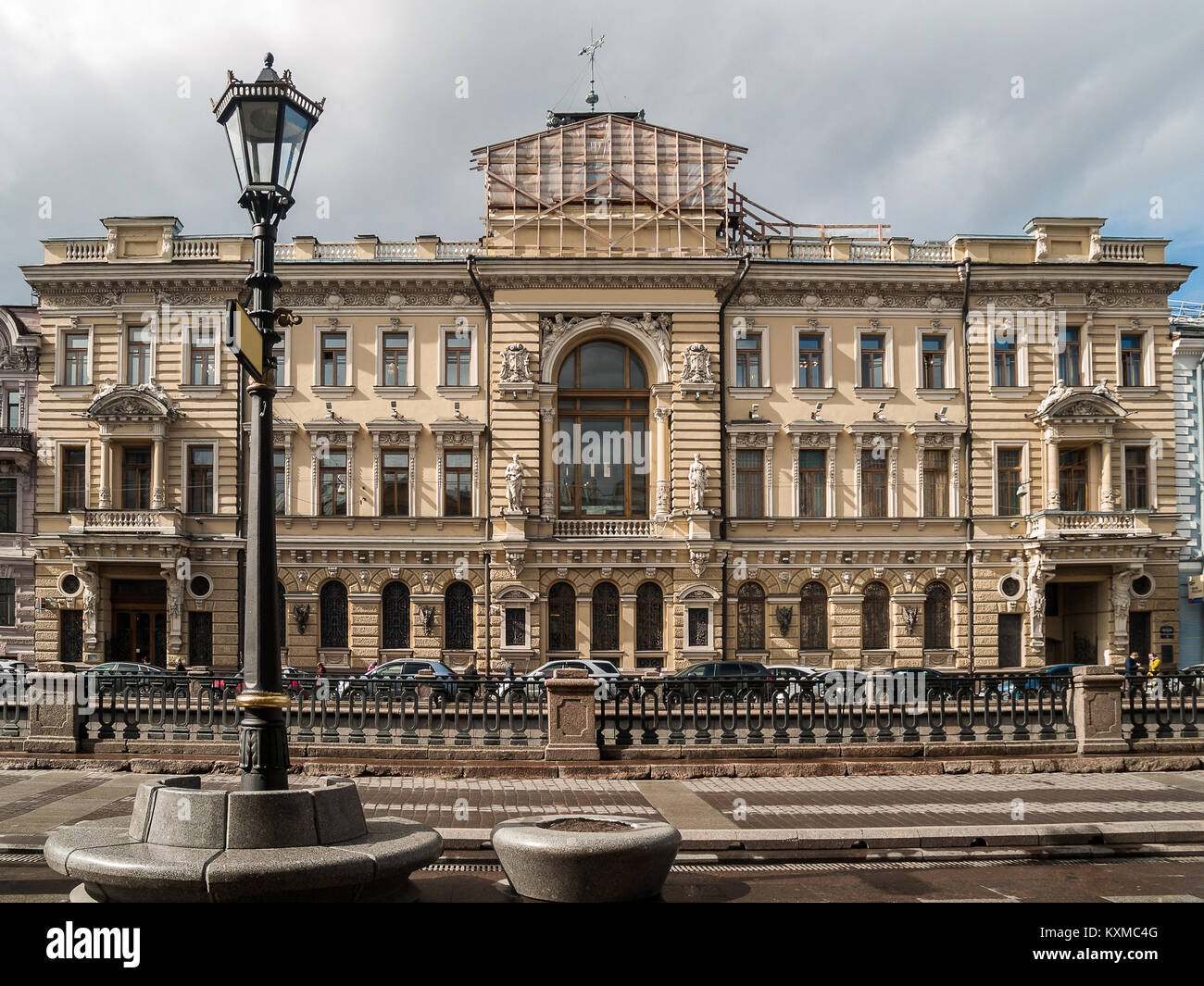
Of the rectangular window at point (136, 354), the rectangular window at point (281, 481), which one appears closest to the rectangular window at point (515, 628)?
the rectangular window at point (281, 481)

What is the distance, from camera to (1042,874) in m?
10.4

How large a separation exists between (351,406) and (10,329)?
46.1 ft

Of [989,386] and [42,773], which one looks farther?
[989,386]

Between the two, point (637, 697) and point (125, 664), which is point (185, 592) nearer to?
point (125, 664)

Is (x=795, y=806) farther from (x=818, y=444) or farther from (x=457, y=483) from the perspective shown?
(x=457, y=483)

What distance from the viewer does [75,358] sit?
3694 cm

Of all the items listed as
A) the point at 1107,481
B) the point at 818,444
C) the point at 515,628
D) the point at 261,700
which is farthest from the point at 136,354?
the point at 1107,481

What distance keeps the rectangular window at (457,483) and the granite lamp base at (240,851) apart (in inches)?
1131

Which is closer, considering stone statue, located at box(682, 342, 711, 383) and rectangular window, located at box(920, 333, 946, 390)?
stone statue, located at box(682, 342, 711, 383)

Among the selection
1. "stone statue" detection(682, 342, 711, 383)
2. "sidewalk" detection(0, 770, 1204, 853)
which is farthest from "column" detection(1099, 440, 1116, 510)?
"sidewalk" detection(0, 770, 1204, 853)

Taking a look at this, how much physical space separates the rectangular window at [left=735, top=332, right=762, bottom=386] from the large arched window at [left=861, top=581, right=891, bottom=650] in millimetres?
8400

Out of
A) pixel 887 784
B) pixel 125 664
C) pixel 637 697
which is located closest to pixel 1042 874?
pixel 887 784

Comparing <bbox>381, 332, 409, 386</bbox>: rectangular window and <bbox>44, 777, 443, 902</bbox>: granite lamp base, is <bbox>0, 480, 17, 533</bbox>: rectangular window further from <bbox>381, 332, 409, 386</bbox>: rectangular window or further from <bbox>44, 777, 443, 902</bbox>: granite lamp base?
<bbox>44, 777, 443, 902</bbox>: granite lamp base

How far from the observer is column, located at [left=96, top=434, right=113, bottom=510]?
35906 mm
